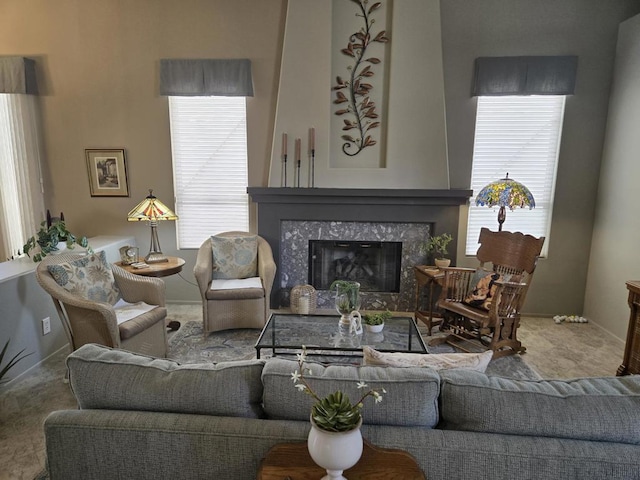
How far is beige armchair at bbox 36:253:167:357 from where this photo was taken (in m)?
2.42

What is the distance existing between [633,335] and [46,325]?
4.37m

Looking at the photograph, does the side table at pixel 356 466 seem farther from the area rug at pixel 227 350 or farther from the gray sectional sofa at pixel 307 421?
the area rug at pixel 227 350

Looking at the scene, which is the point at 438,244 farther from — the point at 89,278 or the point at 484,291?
the point at 89,278

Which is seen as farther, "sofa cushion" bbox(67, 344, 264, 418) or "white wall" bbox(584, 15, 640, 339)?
"white wall" bbox(584, 15, 640, 339)

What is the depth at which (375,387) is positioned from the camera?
42.3 inches

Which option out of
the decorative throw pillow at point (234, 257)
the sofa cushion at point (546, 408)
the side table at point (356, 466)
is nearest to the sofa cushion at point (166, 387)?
the side table at point (356, 466)

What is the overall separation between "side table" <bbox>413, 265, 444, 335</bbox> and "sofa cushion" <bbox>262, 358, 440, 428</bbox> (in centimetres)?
254

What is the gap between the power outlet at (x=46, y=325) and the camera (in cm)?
289

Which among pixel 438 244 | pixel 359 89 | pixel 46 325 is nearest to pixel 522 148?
Result: pixel 438 244

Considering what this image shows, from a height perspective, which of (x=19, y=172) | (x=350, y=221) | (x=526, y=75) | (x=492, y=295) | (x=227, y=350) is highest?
(x=526, y=75)

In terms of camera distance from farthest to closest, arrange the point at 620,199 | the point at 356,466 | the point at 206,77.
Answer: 1. the point at 206,77
2. the point at 620,199
3. the point at 356,466

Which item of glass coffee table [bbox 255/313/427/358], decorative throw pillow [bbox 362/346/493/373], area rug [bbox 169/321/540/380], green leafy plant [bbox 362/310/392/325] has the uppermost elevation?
decorative throw pillow [bbox 362/346/493/373]

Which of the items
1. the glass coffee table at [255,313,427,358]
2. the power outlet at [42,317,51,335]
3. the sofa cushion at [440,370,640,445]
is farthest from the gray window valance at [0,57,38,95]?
the sofa cushion at [440,370,640,445]

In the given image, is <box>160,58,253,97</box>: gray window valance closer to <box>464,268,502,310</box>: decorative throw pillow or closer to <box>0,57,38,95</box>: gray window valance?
<box>0,57,38,95</box>: gray window valance
